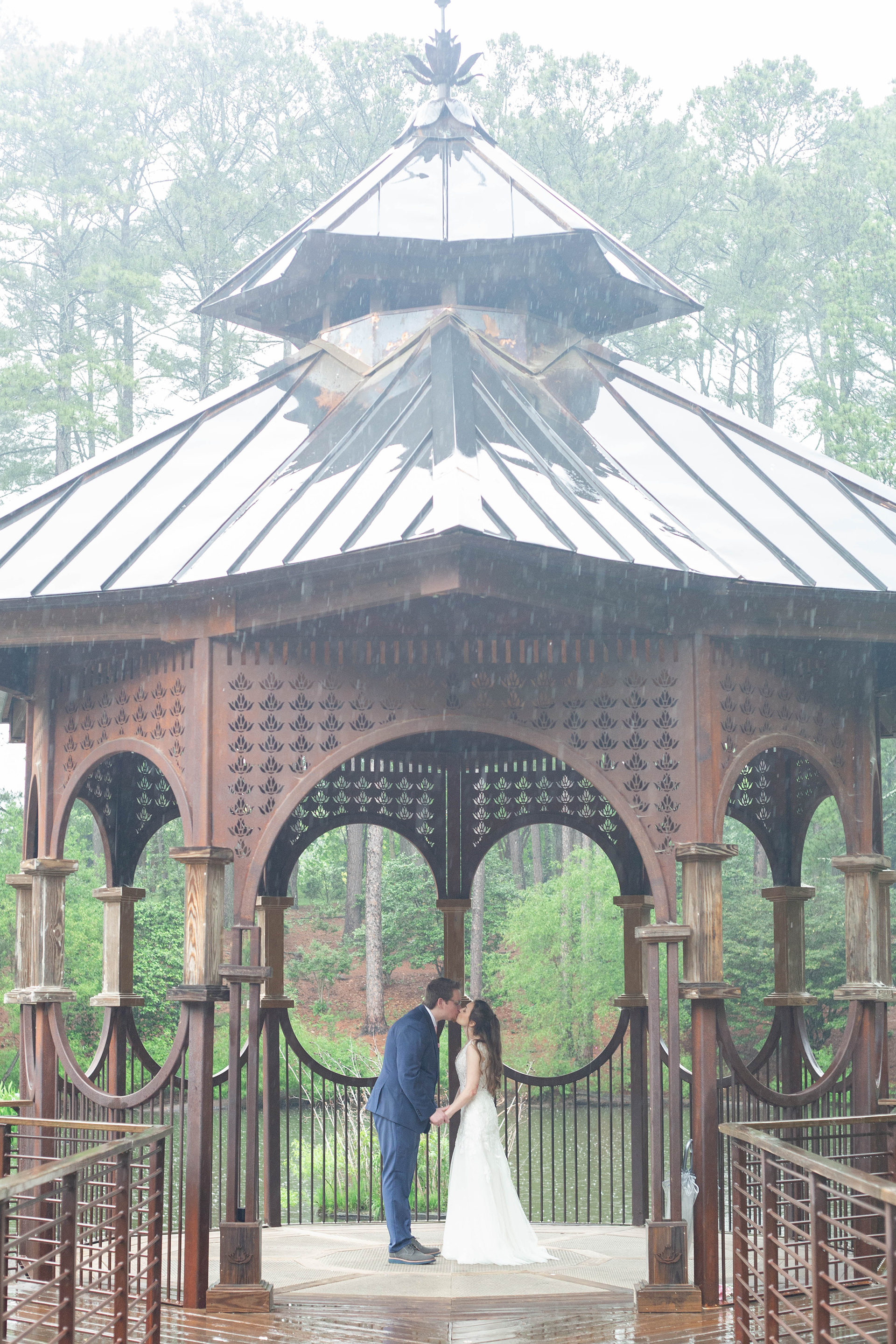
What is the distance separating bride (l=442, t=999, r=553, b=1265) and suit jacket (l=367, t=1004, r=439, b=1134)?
16 centimetres

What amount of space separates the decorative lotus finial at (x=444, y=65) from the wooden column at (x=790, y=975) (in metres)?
6.19

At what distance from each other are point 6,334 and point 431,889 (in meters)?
12.7

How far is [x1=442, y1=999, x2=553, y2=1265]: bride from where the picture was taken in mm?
8312

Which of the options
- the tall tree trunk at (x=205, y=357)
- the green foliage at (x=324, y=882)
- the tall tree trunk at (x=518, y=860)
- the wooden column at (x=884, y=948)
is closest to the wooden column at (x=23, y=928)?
the wooden column at (x=884, y=948)

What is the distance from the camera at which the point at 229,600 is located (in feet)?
24.5

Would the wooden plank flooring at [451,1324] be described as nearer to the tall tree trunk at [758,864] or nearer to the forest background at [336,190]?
the forest background at [336,190]

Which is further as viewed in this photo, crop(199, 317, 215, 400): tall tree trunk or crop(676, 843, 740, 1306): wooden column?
crop(199, 317, 215, 400): tall tree trunk

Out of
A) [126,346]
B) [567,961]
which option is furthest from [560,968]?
[126,346]

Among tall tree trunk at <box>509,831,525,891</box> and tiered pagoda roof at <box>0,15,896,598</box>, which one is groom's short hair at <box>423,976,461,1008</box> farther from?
tall tree trunk at <box>509,831,525,891</box>

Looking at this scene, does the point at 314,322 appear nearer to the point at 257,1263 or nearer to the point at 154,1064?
the point at 154,1064

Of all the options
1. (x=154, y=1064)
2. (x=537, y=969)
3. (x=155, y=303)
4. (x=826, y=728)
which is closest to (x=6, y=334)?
(x=155, y=303)

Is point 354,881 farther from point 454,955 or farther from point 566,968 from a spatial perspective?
point 454,955

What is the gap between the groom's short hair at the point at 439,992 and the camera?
838 cm

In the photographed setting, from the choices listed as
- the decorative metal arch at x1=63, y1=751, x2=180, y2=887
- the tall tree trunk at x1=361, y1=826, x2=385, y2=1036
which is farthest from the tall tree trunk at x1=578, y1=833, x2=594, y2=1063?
the decorative metal arch at x1=63, y1=751, x2=180, y2=887
